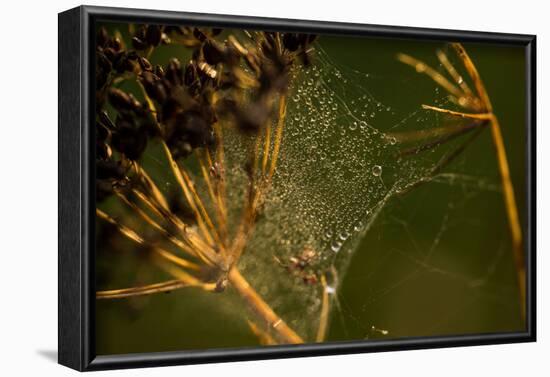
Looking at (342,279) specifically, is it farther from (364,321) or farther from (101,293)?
(101,293)

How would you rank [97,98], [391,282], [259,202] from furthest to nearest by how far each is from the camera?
[391,282], [259,202], [97,98]

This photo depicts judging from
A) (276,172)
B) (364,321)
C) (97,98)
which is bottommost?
(364,321)

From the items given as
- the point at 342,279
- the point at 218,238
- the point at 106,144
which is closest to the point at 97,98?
the point at 106,144

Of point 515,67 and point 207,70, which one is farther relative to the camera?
point 515,67

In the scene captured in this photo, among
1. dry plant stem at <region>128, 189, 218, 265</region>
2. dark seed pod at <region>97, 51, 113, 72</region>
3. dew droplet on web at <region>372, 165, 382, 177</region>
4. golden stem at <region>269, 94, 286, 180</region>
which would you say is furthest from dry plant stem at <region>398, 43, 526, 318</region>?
dark seed pod at <region>97, 51, 113, 72</region>

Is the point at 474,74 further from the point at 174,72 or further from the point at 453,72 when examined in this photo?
the point at 174,72

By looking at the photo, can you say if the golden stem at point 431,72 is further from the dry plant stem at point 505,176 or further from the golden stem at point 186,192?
the golden stem at point 186,192

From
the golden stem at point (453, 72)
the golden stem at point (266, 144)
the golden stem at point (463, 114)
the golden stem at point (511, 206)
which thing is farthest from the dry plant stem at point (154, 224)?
the golden stem at point (511, 206)

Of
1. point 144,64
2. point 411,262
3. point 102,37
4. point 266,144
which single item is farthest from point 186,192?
point 411,262
